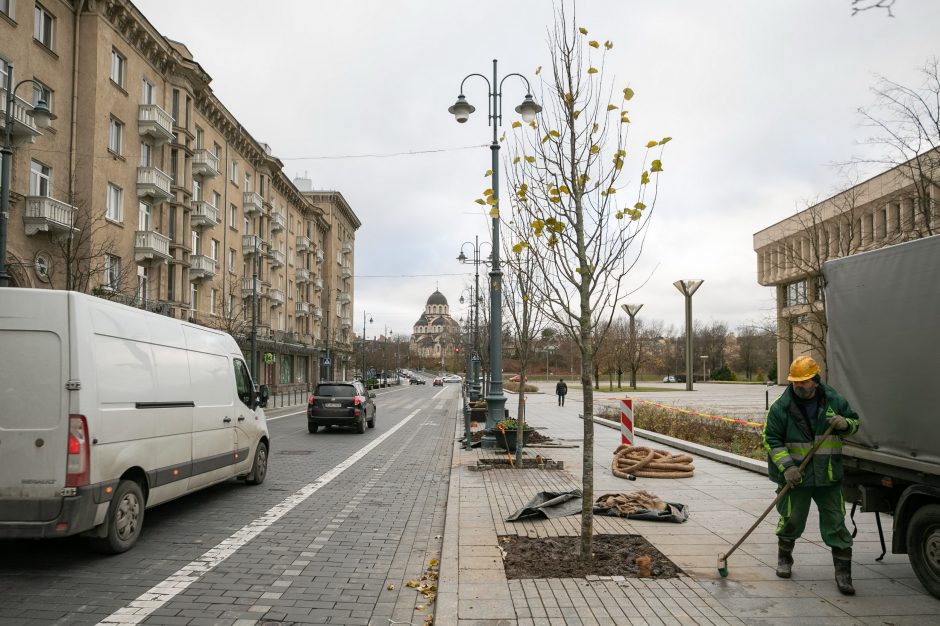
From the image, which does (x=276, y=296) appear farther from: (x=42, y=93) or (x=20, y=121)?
(x=20, y=121)

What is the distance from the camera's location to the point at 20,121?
2141 cm

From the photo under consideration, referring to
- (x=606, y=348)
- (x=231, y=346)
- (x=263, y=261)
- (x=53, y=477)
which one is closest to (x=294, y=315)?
(x=263, y=261)

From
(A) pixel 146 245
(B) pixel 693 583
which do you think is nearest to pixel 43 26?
(A) pixel 146 245

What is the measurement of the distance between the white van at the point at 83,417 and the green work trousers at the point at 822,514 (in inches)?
220

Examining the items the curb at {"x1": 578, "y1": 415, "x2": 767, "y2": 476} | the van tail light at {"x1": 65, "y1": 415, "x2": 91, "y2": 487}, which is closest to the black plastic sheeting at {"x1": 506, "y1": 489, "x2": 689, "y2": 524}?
the curb at {"x1": 578, "y1": 415, "x2": 767, "y2": 476}

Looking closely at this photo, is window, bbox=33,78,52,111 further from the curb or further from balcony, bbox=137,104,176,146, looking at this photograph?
the curb

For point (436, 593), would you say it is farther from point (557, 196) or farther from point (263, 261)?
point (263, 261)

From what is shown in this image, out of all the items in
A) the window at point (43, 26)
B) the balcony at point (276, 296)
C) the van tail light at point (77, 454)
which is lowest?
the van tail light at point (77, 454)

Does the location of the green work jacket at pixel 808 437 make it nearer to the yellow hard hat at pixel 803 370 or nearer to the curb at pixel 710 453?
the yellow hard hat at pixel 803 370

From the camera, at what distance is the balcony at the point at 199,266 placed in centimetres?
3734

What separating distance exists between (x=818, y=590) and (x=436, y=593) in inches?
109

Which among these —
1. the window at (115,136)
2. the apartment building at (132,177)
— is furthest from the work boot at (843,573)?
the window at (115,136)

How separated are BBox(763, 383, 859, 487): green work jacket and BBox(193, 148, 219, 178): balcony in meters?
37.4

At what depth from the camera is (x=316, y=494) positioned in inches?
380
